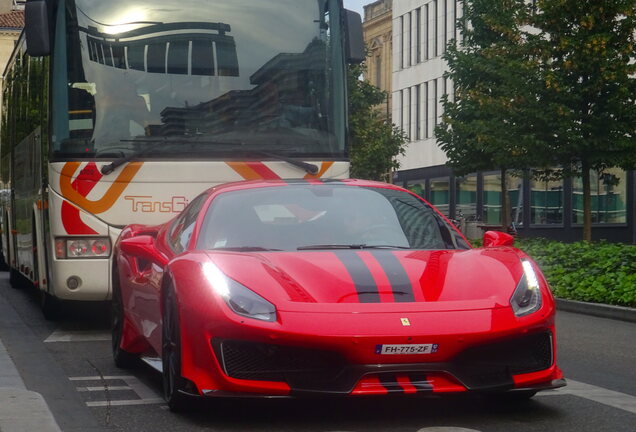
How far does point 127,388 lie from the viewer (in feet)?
27.5

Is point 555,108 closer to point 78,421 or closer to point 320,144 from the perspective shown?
point 320,144

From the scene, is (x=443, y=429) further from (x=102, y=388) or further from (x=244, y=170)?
(x=244, y=170)

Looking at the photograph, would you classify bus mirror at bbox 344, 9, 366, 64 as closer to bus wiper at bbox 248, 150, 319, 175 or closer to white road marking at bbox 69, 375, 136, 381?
bus wiper at bbox 248, 150, 319, 175

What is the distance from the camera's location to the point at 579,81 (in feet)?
97.1

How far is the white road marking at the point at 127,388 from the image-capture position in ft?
25.3

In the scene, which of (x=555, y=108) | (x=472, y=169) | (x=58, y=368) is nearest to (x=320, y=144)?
(x=58, y=368)

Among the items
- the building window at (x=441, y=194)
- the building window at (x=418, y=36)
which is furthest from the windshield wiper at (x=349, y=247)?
the building window at (x=418, y=36)

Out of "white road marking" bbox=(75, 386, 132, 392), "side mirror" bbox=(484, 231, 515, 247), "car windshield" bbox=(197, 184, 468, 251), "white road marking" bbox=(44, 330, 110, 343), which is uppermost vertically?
"car windshield" bbox=(197, 184, 468, 251)

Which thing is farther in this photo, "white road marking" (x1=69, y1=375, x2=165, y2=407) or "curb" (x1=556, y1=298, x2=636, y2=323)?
"curb" (x1=556, y1=298, x2=636, y2=323)

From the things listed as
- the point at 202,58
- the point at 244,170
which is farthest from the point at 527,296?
the point at 202,58

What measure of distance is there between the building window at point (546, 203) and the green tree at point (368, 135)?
5.52m

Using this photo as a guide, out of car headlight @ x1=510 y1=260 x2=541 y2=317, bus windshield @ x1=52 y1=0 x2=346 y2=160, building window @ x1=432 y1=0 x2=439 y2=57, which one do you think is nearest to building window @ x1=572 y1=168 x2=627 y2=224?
building window @ x1=432 y1=0 x2=439 y2=57

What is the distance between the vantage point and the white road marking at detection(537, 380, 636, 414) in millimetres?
7496

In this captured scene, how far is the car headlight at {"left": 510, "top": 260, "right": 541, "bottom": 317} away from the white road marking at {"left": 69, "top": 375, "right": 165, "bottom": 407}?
2.14 metres
